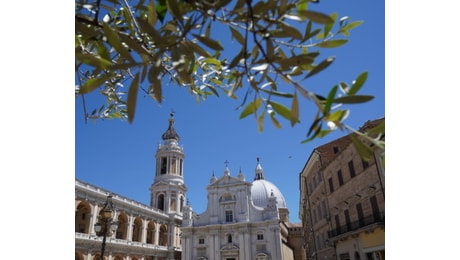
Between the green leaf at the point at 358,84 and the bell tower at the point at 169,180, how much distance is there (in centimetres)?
2652

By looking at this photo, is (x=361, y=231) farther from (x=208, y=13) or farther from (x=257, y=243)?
(x=257, y=243)

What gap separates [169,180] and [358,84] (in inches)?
1106

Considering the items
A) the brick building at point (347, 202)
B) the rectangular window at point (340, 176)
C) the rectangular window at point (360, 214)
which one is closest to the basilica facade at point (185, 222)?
the brick building at point (347, 202)

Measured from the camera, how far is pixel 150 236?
25.1 meters

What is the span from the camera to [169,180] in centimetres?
2781

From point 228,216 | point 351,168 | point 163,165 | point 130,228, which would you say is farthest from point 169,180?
point 351,168

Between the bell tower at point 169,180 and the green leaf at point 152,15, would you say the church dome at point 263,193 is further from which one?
the green leaf at point 152,15

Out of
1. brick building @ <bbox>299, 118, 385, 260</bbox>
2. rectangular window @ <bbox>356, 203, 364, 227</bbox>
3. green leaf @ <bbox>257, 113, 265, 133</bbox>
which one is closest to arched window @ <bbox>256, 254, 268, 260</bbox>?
brick building @ <bbox>299, 118, 385, 260</bbox>

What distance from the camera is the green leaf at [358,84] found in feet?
2.55

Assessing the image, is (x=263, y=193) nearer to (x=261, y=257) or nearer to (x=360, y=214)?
(x=261, y=257)

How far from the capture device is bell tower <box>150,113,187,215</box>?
90.4 feet

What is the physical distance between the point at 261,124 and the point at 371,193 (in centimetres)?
978
